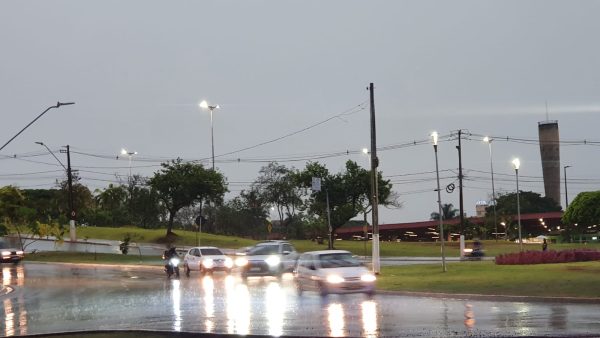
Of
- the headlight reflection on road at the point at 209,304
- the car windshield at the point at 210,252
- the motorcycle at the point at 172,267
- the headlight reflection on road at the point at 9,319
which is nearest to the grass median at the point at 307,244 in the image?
the car windshield at the point at 210,252

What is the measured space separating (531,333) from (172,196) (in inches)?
2325

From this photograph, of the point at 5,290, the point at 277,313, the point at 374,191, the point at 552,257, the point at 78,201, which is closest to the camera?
the point at 277,313

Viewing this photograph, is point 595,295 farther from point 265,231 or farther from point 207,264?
point 265,231

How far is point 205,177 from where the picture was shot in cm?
6900

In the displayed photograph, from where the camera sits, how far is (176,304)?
21172 millimetres

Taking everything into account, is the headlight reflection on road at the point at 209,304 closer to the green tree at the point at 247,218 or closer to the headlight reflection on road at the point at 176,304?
the headlight reflection on road at the point at 176,304

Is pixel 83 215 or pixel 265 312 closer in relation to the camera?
pixel 265 312

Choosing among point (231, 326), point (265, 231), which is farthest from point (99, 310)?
point (265, 231)

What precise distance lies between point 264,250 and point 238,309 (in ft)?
58.2

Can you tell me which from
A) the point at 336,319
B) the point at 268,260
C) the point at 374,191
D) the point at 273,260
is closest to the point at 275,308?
the point at 336,319

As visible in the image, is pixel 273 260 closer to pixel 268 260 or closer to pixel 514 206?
pixel 268 260

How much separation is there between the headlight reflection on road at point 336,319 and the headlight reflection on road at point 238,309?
1.73 meters

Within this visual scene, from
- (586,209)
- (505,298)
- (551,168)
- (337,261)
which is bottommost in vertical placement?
(505,298)

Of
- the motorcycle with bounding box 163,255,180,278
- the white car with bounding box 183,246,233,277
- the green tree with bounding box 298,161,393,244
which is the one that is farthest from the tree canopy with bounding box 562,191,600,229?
the motorcycle with bounding box 163,255,180,278
